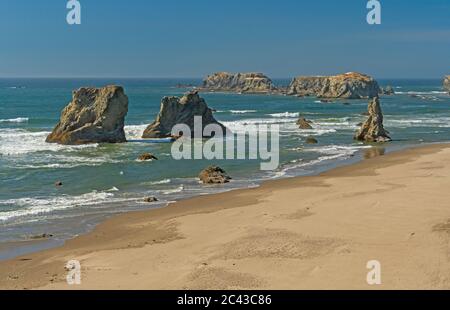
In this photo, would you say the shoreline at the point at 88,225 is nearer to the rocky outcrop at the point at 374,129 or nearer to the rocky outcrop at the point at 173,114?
the rocky outcrop at the point at 374,129

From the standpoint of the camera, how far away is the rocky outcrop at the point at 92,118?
52188mm

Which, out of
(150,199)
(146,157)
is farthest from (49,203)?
(146,157)

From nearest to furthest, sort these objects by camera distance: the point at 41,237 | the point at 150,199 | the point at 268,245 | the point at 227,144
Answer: the point at 268,245 → the point at 41,237 → the point at 150,199 → the point at 227,144

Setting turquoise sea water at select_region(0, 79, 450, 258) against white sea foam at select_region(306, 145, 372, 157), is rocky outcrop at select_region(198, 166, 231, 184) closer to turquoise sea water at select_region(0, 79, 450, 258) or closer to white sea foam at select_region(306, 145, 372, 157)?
turquoise sea water at select_region(0, 79, 450, 258)

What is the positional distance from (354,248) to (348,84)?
145 metres

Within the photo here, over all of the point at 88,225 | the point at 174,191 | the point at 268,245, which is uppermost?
the point at 268,245

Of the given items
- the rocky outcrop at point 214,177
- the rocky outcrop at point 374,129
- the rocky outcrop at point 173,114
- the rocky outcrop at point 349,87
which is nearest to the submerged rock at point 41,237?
the rocky outcrop at point 214,177

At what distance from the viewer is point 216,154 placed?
4522 cm

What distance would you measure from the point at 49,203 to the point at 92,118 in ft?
88.2

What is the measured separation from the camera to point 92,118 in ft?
174

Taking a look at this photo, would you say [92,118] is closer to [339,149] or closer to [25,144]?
[25,144]

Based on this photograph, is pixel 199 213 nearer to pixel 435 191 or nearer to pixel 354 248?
pixel 354 248

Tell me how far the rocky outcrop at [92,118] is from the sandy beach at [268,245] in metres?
26.7

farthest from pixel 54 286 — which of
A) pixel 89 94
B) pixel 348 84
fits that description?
pixel 348 84
